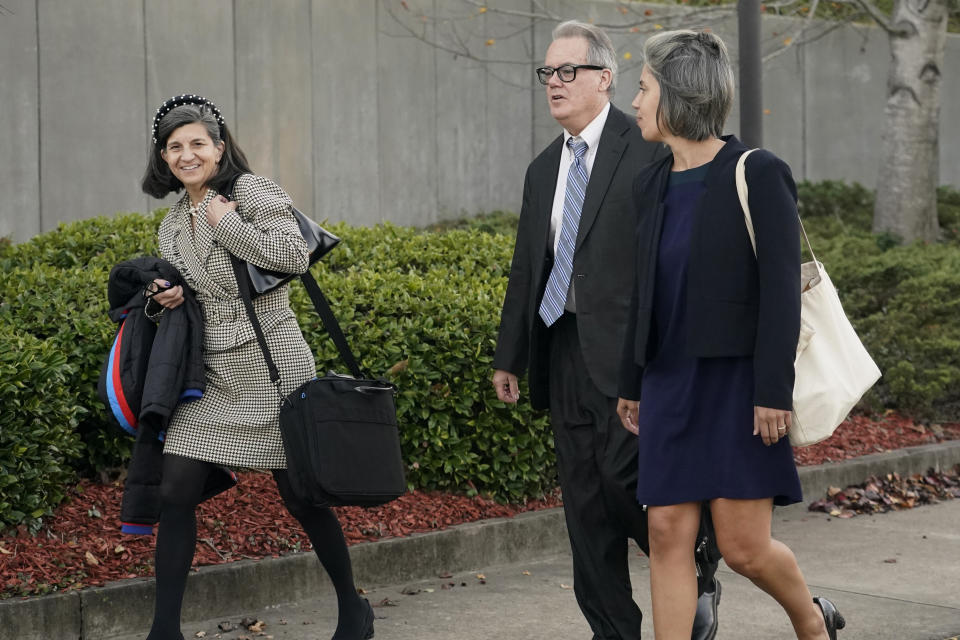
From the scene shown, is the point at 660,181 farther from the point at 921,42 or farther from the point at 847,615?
the point at 921,42

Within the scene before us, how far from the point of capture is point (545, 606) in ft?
17.7

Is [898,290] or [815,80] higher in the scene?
[815,80]

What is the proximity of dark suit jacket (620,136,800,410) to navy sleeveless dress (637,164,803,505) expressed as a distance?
5 cm

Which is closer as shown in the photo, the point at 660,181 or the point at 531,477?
the point at 660,181

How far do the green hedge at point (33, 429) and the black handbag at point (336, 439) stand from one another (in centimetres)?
110

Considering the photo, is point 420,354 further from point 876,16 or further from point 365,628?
point 876,16

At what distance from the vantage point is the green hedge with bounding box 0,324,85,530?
16.3ft

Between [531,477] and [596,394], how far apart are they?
7.01 ft

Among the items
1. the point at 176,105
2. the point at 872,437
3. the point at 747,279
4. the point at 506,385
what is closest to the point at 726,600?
the point at 506,385

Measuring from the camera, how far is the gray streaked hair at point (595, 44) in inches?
176

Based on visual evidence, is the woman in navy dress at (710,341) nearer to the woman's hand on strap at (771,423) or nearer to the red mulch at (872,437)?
the woman's hand on strap at (771,423)

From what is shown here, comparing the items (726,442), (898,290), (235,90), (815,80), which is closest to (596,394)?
(726,442)

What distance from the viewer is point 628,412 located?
408 cm

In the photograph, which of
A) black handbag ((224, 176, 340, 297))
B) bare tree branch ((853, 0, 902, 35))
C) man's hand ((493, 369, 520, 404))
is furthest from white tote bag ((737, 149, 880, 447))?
bare tree branch ((853, 0, 902, 35))
